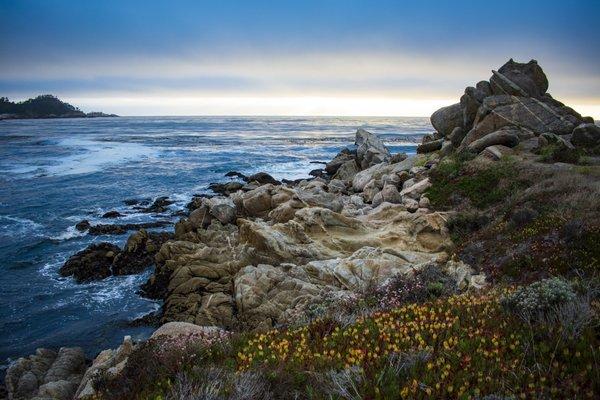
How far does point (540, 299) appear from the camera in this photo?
6.28 m

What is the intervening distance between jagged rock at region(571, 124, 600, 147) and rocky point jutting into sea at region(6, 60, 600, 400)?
0.27 feet

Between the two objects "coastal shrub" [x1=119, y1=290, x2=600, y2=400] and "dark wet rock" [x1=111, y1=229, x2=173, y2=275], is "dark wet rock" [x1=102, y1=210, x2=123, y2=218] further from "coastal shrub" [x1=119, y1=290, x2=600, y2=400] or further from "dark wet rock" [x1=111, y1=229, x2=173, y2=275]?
"coastal shrub" [x1=119, y1=290, x2=600, y2=400]

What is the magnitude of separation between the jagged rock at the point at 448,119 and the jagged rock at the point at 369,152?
6552mm

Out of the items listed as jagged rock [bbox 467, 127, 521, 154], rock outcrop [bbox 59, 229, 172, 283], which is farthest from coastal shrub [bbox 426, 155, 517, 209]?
rock outcrop [bbox 59, 229, 172, 283]

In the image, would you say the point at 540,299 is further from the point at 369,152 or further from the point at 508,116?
the point at 369,152

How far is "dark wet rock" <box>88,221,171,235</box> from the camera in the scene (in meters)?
26.3

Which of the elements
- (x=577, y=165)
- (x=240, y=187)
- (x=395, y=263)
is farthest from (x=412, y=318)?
(x=240, y=187)

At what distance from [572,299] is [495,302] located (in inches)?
47.1

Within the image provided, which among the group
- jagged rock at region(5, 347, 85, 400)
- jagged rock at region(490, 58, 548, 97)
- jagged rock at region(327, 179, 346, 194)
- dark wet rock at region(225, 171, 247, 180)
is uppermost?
jagged rock at region(490, 58, 548, 97)

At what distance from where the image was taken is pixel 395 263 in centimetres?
1419

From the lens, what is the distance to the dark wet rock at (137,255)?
20.7 m

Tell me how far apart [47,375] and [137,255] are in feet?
34.1

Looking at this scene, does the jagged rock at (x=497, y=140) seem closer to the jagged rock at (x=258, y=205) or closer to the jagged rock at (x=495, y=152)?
the jagged rock at (x=495, y=152)

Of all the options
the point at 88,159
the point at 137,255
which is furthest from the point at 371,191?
the point at 88,159
